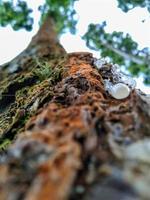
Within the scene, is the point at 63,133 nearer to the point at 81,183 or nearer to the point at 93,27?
the point at 81,183

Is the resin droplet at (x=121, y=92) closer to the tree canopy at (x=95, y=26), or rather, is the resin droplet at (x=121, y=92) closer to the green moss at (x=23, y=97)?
the green moss at (x=23, y=97)

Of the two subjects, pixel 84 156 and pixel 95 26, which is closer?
pixel 84 156

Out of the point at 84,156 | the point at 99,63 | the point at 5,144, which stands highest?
the point at 99,63

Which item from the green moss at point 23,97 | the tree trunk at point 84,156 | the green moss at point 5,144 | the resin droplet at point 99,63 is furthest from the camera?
the resin droplet at point 99,63

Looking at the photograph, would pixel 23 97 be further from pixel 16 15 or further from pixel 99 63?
pixel 16 15

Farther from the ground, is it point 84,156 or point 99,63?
point 99,63

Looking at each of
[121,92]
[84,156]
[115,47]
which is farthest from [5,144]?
[115,47]

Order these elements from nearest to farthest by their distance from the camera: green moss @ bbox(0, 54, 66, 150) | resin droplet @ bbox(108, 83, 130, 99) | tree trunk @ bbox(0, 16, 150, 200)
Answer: tree trunk @ bbox(0, 16, 150, 200)
resin droplet @ bbox(108, 83, 130, 99)
green moss @ bbox(0, 54, 66, 150)

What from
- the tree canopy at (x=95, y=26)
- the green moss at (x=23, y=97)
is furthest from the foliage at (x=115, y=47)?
the green moss at (x=23, y=97)

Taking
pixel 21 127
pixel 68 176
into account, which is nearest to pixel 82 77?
pixel 21 127

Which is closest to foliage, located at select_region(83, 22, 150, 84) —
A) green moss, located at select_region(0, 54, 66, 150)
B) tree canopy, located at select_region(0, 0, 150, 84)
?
tree canopy, located at select_region(0, 0, 150, 84)

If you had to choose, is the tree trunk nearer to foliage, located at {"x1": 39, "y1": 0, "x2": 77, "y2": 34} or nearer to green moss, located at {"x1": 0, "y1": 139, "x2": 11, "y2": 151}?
green moss, located at {"x1": 0, "y1": 139, "x2": 11, "y2": 151}
